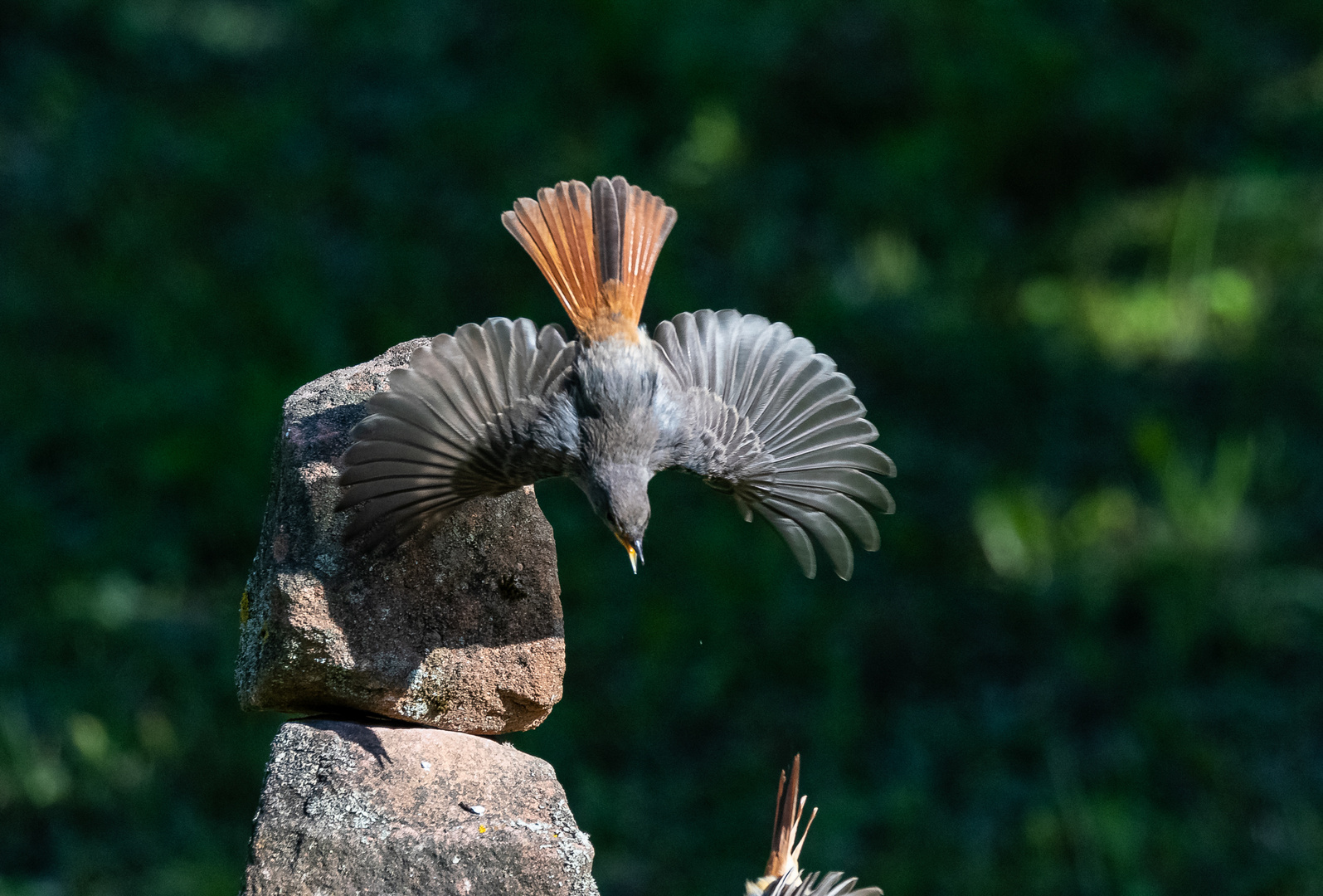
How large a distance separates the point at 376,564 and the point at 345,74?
690cm

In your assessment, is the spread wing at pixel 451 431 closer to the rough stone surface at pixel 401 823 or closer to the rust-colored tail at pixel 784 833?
the rough stone surface at pixel 401 823

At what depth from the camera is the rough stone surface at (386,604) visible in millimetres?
2893

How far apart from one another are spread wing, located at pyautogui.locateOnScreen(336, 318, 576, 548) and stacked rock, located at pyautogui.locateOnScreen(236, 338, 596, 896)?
0.34 ft

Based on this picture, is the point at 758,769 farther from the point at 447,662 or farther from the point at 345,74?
the point at 345,74

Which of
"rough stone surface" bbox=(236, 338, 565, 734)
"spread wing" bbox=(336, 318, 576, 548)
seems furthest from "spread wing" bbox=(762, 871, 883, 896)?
"spread wing" bbox=(336, 318, 576, 548)

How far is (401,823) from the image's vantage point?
2826mm

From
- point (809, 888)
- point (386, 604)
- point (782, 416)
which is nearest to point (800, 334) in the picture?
point (782, 416)

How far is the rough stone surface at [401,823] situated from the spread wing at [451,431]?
414 millimetres

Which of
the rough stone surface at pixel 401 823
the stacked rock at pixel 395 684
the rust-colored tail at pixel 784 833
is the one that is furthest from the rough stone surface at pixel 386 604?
the rust-colored tail at pixel 784 833

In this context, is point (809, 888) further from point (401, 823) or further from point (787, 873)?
point (401, 823)

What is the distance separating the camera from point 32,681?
6.23 metres

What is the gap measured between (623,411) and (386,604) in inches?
24.1

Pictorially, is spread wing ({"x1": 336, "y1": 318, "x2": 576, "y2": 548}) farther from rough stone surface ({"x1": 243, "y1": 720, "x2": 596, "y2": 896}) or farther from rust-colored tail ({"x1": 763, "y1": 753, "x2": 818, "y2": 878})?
rust-colored tail ({"x1": 763, "y1": 753, "x2": 818, "y2": 878})

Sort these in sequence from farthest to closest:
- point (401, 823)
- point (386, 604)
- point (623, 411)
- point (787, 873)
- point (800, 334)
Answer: point (800, 334) < point (787, 873) < point (623, 411) < point (386, 604) < point (401, 823)
